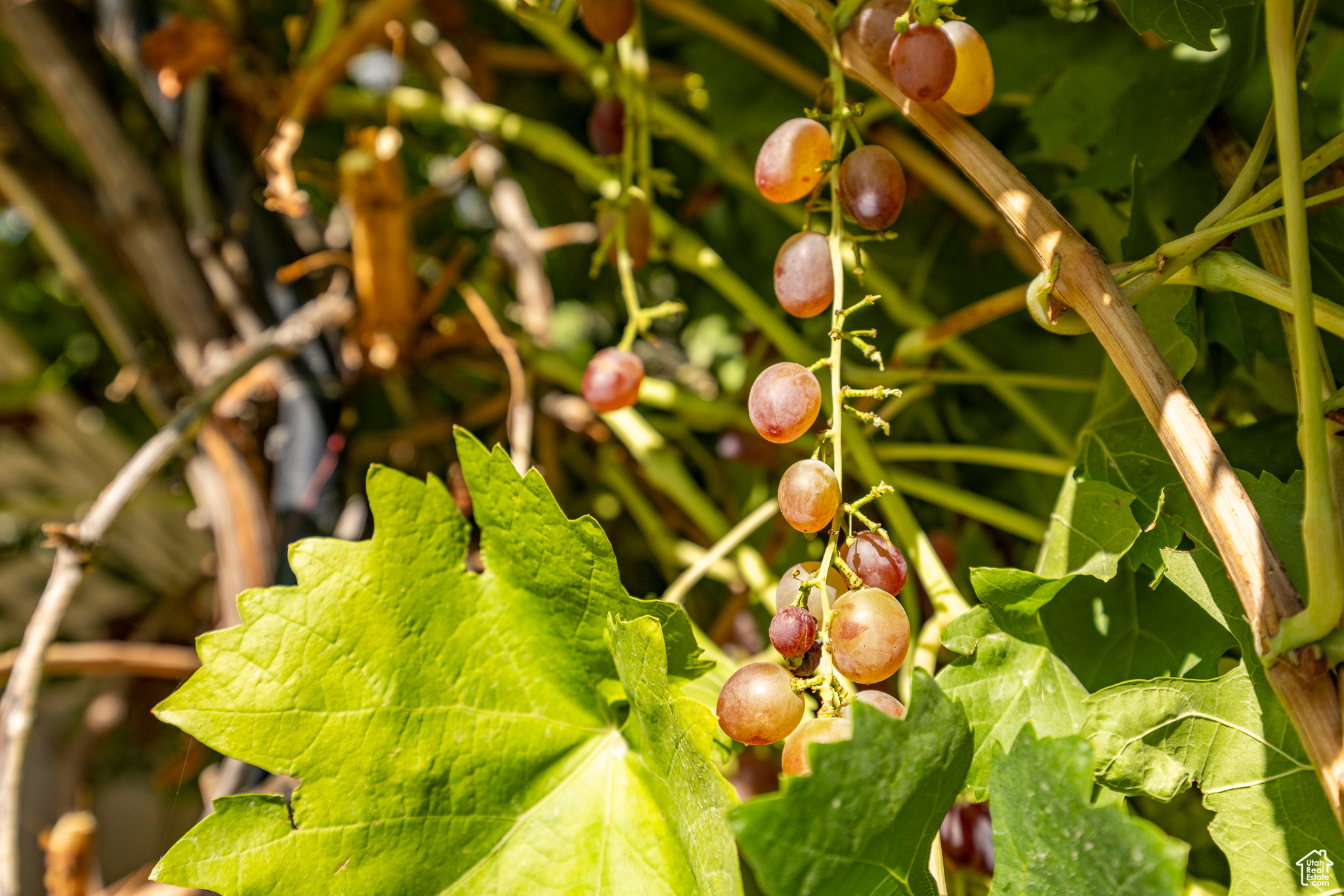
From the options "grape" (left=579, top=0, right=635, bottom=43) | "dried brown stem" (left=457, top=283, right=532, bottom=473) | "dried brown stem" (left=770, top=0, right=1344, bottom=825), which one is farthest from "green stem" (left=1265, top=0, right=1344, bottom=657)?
"dried brown stem" (left=457, top=283, right=532, bottom=473)

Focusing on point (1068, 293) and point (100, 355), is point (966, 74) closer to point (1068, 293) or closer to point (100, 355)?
point (1068, 293)

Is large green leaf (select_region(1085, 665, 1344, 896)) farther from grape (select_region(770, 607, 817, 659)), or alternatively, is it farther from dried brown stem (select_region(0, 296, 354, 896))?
dried brown stem (select_region(0, 296, 354, 896))

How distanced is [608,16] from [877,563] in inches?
14.6

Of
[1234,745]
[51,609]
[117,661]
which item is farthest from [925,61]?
[117,661]

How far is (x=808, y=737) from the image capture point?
325 mm

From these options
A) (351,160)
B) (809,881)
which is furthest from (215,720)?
(351,160)

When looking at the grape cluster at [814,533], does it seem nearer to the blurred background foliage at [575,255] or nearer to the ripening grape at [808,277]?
the ripening grape at [808,277]

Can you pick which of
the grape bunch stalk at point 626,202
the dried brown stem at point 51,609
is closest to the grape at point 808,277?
the grape bunch stalk at point 626,202

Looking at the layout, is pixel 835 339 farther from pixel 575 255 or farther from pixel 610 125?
pixel 575 255

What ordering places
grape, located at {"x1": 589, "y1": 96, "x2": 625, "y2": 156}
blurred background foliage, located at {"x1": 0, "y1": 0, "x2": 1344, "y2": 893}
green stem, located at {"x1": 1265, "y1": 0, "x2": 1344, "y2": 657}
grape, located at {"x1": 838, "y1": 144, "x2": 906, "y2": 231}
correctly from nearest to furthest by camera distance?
green stem, located at {"x1": 1265, "y1": 0, "x2": 1344, "y2": 657}
grape, located at {"x1": 838, "y1": 144, "x2": 906, "y2": 231}
blurred background foliage, located at {"x1": 0, "y1": 0, "x2": 1344, "y2": 893}
grape, located at {"x1": 589, "y1": 96, "x2": 625, "y2": 156}

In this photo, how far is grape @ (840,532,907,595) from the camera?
13.8 inches

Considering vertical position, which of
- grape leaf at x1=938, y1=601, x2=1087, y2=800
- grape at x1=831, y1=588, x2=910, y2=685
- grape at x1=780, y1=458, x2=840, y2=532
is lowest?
grape leaf at x1=938, y1=601, x2=1087, y2=800

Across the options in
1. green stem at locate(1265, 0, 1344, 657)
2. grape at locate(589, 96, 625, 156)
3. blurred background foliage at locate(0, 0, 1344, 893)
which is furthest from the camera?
grape at locate(589, 96, 625, 156)

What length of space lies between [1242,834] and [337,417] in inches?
26.4
